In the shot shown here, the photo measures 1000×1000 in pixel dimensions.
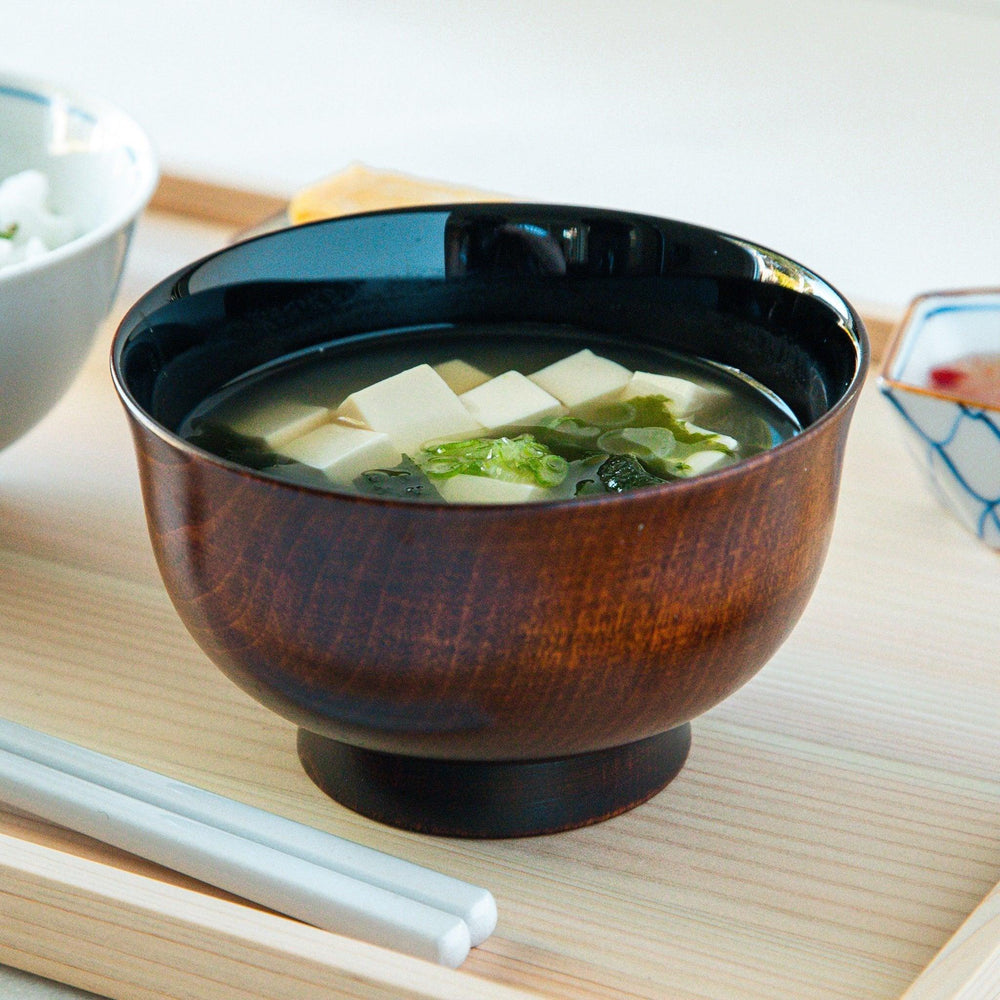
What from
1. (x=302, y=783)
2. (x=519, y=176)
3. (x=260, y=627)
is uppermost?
(x=260, y=627)

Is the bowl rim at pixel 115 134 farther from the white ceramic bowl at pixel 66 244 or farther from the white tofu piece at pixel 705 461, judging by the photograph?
the white tofu piece at pixel 705 461

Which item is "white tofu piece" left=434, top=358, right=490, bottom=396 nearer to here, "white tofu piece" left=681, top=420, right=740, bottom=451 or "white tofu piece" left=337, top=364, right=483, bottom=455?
"white tofu piece" left=337, top=364, right=483, bottom=455

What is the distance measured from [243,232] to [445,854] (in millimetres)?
743

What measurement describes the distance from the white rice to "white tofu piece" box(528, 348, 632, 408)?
39cm

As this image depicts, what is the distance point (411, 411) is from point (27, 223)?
420 millimetres

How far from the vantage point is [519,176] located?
1.71 metres

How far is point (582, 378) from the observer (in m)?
0.72

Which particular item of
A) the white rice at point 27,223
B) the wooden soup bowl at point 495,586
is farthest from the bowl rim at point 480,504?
the white rice at point 27,223

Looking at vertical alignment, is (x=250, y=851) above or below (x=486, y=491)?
below

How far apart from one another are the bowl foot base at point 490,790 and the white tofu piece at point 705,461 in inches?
5.1

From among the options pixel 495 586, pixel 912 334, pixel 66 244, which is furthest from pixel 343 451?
pixel 912 334

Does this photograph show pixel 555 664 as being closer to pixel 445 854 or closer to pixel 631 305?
pixel 445 854

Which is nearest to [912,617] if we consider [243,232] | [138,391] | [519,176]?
[138,391]

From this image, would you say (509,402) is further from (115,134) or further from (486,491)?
(115,134)
